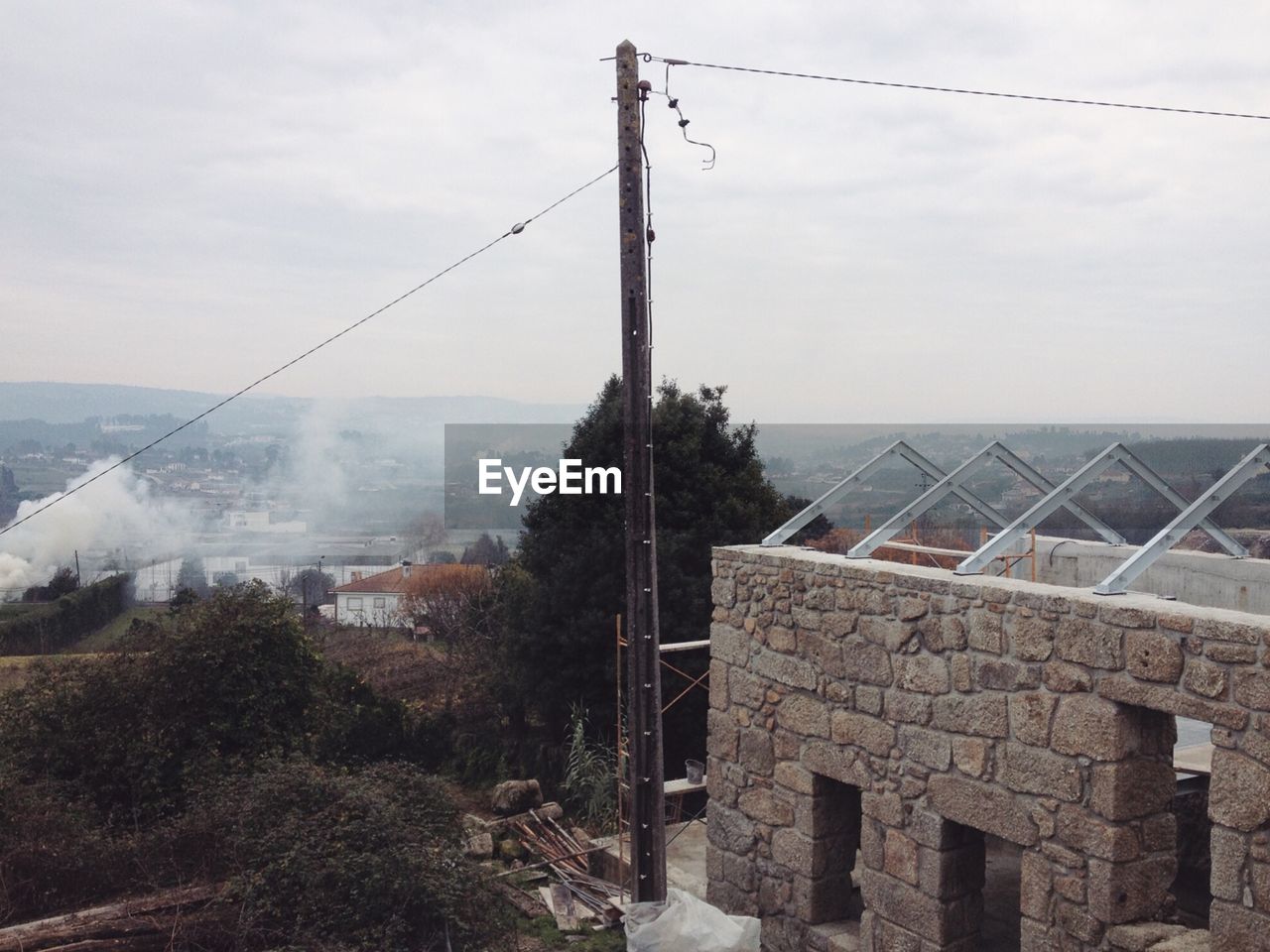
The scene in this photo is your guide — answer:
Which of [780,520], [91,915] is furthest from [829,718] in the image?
[780,520]

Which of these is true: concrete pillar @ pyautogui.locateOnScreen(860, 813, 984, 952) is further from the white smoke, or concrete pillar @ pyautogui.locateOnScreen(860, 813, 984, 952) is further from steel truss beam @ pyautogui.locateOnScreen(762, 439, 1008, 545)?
the white smoke

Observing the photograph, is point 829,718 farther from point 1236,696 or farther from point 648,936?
point 1236,696

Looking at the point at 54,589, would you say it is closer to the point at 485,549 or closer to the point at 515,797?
the point at 485,549

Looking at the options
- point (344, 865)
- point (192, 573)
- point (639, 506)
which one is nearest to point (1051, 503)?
point (639, 506)

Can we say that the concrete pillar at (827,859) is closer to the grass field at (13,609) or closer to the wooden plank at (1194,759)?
the wooden plank at (1194,759)

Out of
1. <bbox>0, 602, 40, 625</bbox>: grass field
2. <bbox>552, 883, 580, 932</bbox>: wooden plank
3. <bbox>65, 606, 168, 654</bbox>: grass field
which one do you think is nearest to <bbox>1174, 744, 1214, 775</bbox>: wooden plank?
<bbox>552, 883, 580, 932</bbox>: wooden plank

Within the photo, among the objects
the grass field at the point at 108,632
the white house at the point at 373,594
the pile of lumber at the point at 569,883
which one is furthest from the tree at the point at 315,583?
the pile of lumber at the point at 569,883
